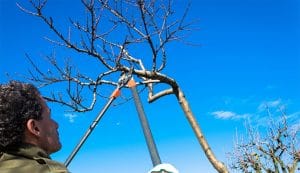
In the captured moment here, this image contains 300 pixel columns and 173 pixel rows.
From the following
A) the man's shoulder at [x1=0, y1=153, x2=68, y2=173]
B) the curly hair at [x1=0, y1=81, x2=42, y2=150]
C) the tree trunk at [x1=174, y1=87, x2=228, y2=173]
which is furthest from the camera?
the tree trunk at [x1=174, y1=87, x2=228, y2=173]

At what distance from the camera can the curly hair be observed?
5.18 feet

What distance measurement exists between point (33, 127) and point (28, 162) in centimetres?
19

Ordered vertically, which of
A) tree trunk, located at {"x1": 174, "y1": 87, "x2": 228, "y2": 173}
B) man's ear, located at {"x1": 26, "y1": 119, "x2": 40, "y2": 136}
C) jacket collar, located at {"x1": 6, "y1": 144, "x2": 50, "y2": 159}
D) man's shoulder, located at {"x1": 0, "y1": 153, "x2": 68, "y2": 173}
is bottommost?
man's shoulder, located at {"x1": 0, "y1": 153, "x2": 68, "y2": 173}

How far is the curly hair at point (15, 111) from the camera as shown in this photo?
158 centimetres

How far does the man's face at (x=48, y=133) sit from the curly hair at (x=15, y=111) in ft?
0.12

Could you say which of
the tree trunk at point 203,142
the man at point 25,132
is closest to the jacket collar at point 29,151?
the man at point 25,132

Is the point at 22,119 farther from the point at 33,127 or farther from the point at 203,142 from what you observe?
the point at 203,142

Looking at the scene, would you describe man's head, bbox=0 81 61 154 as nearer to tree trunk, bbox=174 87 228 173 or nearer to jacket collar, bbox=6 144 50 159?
jacket collar, bbox=6 144 50 159

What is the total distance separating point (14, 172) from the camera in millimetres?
1414

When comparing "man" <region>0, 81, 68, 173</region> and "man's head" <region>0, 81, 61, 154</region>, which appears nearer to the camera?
"man" <region>0, 81, 68, 173</region>

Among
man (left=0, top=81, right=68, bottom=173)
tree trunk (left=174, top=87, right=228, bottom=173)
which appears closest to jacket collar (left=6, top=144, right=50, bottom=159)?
man (left=0, top=81, right=68, bottom=173)

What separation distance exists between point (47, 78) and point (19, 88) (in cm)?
486

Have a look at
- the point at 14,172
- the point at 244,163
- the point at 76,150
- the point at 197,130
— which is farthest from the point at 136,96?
the point at 244,163

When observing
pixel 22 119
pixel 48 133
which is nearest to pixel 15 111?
pixel 22 119
